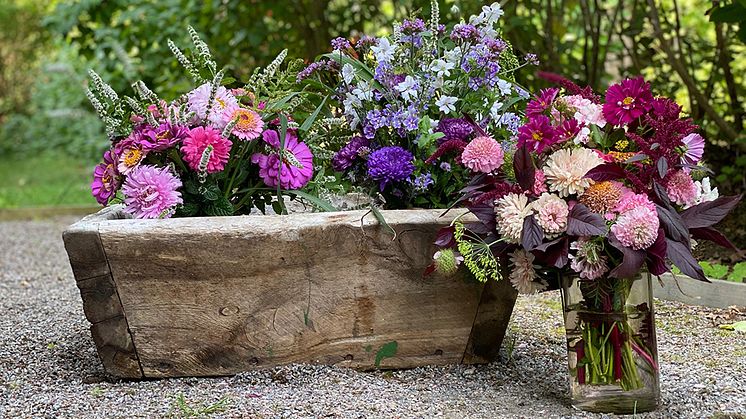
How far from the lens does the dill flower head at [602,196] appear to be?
2.12 m

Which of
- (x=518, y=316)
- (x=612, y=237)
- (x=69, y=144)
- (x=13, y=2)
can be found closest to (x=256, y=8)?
(x=518, y=316)

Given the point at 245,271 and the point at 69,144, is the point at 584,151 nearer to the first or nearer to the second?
the point at 245,271

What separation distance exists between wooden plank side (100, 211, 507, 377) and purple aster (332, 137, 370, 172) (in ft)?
0.99

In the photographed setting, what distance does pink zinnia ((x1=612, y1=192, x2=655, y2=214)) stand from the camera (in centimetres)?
209

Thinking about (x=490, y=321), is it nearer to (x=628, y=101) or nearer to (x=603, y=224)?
(x=603, y=224)

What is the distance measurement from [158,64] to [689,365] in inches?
176

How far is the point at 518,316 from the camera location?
327 centimetres

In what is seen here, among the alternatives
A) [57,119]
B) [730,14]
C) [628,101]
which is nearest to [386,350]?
[628,101]

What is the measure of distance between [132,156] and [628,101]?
4.22 ft

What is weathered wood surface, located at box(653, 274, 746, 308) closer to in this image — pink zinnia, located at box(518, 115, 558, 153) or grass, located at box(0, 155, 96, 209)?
pink zinnia, located at box(518, 115, 558, 153)

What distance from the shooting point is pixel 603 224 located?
2078 millimetres

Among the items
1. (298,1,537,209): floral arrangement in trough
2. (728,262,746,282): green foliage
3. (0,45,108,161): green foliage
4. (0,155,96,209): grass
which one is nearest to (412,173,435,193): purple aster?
(298,1,537,209): floral arrangement in trough

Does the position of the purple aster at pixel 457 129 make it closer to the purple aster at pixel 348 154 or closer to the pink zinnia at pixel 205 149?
the purple aster at pixel 348 154

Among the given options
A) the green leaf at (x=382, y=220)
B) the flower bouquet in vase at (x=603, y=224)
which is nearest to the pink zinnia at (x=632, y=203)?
the flower bouquet in vase at (x=603, y=224)
